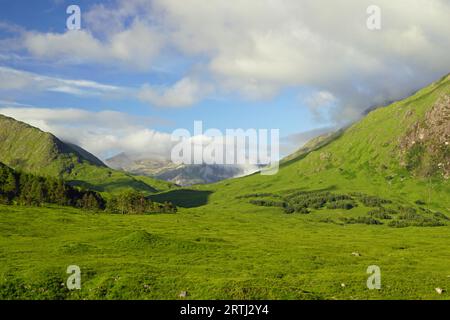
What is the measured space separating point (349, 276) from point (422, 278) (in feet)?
38.3

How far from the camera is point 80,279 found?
160ft

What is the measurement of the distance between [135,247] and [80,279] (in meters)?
31.1

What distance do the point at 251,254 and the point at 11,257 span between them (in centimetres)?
4125

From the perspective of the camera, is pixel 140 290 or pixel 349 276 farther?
pixel 349 276
